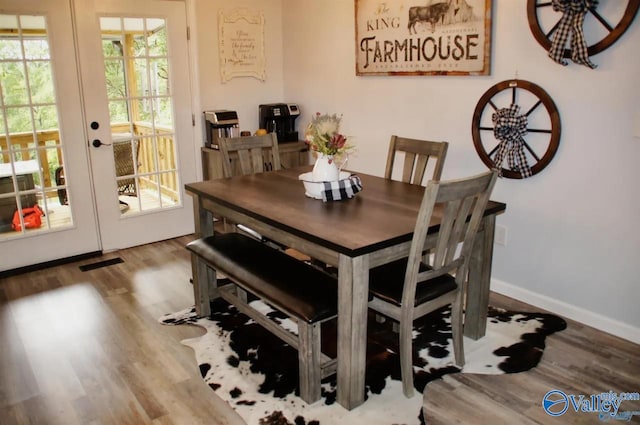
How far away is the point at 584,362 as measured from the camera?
8.68ft

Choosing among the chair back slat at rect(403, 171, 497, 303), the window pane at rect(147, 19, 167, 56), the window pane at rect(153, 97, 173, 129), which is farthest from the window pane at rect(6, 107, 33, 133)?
the chair back slat at rect(403, 171, 497, 303)

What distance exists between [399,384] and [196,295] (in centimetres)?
138

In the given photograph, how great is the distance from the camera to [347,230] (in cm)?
225

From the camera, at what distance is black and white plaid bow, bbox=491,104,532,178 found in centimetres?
311

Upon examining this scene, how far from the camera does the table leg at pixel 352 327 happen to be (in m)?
2.11

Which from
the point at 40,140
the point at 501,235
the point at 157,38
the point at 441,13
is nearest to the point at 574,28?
the point at 441,13

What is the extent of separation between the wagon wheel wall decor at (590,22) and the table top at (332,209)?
0.98 meters

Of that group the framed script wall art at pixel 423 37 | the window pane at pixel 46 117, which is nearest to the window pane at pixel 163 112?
the window pane at pixel 46 117

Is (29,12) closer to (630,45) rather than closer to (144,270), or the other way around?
(144,270)

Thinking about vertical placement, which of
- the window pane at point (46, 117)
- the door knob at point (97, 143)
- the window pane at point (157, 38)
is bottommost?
the door knob at point (97, 143)

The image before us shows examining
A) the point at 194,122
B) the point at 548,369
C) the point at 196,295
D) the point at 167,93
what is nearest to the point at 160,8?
the point at 167,93

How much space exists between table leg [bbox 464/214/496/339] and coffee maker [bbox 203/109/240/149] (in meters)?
2.61

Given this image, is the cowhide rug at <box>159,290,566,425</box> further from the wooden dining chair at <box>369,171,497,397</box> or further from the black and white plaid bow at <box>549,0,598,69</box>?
the black and white plaid bow at <box>549,0,598,69</box>

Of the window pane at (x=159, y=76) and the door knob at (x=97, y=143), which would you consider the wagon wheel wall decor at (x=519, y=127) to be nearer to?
the window pane at (x=159, y=76)
